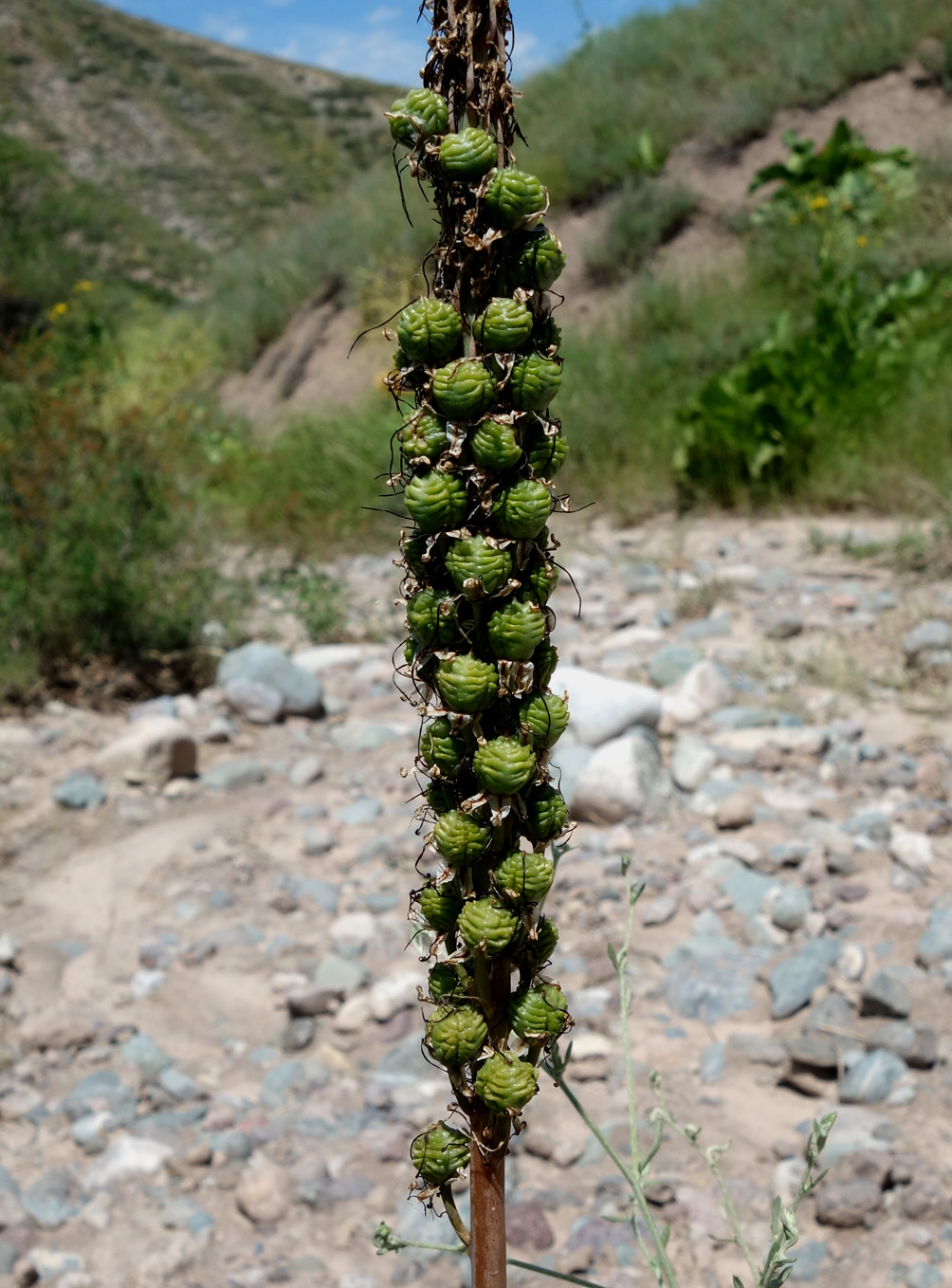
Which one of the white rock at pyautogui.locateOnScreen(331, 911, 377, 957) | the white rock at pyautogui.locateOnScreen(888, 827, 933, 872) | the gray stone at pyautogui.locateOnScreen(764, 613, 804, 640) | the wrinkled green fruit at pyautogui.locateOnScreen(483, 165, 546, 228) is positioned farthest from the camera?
the gray stone at pyautogui.locateOnScreen(764, 613, 804, 640)

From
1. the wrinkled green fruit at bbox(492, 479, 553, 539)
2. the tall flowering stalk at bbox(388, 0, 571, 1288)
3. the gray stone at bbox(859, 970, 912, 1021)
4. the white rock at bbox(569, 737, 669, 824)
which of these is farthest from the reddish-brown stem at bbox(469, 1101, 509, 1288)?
the white rock at bbox(569, 737, 669, 824)

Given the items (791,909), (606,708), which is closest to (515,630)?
(791,909)

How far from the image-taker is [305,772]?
4930 mm

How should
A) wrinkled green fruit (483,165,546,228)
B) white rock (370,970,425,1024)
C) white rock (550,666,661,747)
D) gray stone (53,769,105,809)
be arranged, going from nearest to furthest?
wrinkled green fruit (483,165,546,228) → white rock (370,970,425,1024) → white rock (550,666,661,747) → gray stone (53,769,105,809)

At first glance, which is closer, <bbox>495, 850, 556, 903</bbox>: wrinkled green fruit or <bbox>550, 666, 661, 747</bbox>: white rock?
<bbox>495, 850, 556, 903</bbox>: wrinkled green fruit

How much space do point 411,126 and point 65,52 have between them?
4469 centimetres

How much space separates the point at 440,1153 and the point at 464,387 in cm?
64

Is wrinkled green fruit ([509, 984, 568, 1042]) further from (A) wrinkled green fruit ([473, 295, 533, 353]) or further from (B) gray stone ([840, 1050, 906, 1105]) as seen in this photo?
(B) gray stone ([840, 1050, 906, 1105])

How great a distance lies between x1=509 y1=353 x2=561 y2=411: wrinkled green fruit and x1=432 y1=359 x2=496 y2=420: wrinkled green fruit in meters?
0.02

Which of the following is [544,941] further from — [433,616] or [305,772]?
[305,772]

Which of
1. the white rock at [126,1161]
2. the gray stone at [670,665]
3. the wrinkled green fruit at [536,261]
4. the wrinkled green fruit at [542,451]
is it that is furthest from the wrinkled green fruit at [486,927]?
the gray stone at [670,665]

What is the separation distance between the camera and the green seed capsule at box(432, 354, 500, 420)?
80cm

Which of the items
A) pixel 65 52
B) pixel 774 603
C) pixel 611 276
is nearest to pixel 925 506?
pixel 774 603

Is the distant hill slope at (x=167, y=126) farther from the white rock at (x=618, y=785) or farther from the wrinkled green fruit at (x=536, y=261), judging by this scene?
the wrinkled green fruit at (x=536, y=261)
